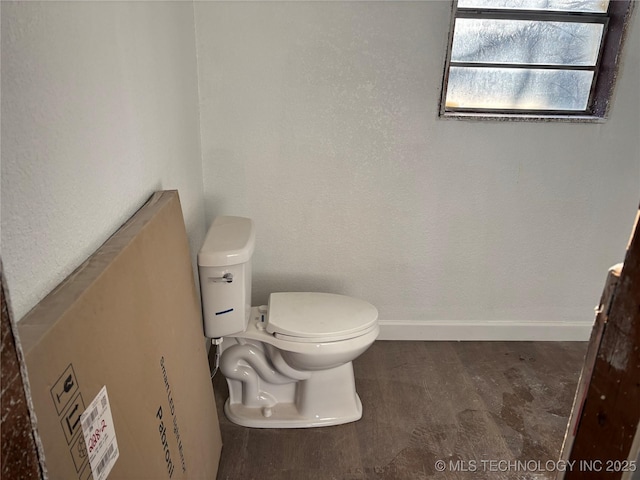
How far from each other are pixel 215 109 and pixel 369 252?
96cm

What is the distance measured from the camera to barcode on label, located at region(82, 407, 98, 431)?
770 mm

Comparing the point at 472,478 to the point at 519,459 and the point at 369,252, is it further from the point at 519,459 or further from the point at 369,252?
the point at 369,252

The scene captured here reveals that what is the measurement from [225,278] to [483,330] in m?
1.48

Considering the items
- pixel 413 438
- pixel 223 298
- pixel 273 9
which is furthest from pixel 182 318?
pixel 273 9

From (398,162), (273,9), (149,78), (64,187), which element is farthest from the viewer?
(398,162)

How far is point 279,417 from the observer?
6.28 ft

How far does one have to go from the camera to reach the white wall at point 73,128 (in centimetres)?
70

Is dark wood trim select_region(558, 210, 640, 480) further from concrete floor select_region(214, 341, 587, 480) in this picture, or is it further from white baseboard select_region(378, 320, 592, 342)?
white baseboard select_region(378, 320, 592, 342)

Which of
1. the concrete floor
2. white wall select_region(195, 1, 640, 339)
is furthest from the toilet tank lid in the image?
the concrete floor

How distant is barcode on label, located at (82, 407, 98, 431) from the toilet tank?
83 centimetres

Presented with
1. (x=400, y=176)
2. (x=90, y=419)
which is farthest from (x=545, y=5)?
(x=90, y=419)

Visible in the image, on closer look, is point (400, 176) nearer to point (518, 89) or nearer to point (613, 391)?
point (518, 89)

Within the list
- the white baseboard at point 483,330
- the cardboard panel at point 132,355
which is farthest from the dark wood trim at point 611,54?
the cardboard panel at point 132,355

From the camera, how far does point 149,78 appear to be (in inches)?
52.3
